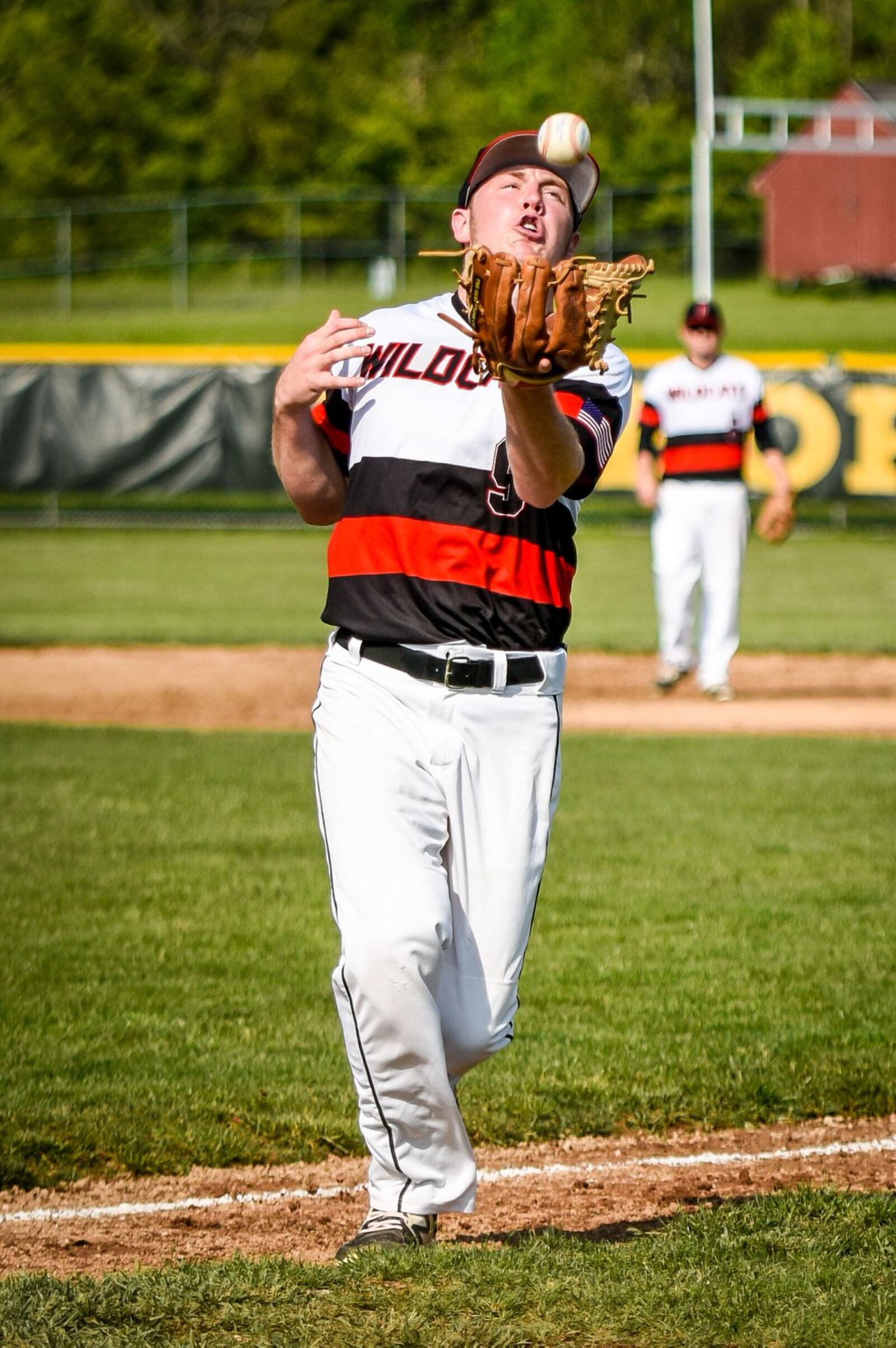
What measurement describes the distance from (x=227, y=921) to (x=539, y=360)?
3756 mm

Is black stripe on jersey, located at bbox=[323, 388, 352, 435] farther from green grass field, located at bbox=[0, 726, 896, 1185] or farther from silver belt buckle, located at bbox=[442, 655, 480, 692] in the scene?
green grass field, located at bbox=[0, 726, 896, 1185]

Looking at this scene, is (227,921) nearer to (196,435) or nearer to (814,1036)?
(814,1036)

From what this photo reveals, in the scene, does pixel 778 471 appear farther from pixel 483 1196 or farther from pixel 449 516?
pixel 449 516

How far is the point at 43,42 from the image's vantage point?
5119 cm

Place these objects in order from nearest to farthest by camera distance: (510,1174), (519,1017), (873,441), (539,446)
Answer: (539,446)
(510,1174)
(519,1017)
(873,441)

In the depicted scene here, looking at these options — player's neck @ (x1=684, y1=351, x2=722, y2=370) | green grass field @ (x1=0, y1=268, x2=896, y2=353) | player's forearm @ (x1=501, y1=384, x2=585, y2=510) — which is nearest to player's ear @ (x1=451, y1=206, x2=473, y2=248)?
player's forearm @ (x1=501, y1=384, x2=585, y2=510)

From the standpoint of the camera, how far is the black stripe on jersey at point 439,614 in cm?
324

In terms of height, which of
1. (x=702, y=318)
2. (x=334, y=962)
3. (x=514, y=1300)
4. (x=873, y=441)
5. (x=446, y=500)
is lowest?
(x=514, y=1300)

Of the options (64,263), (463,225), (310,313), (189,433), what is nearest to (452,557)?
(463,225)

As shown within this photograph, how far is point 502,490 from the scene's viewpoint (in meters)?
3.24

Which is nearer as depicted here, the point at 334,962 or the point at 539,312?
the point at 539,312

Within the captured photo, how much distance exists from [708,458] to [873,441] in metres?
10.5

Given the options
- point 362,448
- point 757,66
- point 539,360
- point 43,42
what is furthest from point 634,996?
point 43,42

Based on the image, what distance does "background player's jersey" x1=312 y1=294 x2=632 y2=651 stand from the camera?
10.6 feet
